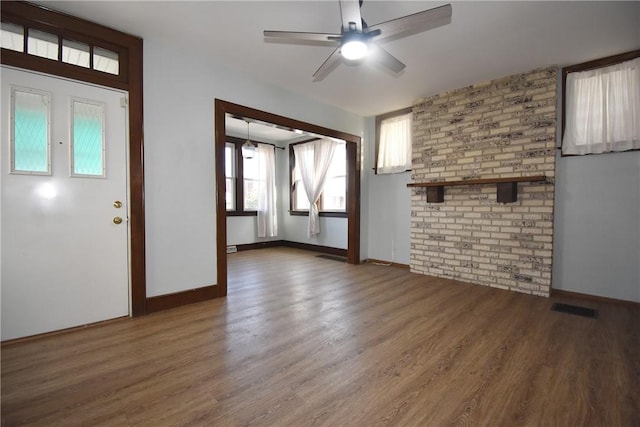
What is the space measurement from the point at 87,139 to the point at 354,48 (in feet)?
8.10

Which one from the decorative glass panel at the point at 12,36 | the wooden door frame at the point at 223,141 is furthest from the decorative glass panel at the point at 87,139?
the wooden door frame at the point at 223,141

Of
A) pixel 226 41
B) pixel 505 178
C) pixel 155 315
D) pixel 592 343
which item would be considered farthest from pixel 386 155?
pixel 155 315

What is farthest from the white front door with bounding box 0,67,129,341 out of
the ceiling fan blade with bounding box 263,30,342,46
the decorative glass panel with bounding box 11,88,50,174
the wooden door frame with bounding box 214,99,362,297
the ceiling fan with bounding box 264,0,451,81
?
the ceiling fan with bounding box 264,0,451,81

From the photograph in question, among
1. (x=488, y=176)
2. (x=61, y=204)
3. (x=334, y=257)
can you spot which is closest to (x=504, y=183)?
(x=488, y=176)

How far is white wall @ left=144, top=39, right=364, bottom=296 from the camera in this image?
2.92m

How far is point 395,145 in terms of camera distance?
200 inches

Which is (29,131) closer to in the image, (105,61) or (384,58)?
(105,61)

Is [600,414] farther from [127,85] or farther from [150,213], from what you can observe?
[127,85]

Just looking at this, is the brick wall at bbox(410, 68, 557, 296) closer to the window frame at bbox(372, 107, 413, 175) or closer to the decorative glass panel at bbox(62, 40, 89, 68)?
the window frame at bbox(372, 107, 413, 175)

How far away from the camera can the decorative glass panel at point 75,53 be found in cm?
251

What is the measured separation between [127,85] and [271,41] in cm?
144

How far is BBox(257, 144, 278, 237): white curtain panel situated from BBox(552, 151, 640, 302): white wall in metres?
5.42

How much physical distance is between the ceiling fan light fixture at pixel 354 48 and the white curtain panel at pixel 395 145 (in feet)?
9.18

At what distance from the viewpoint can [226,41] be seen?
2908 millimetres
